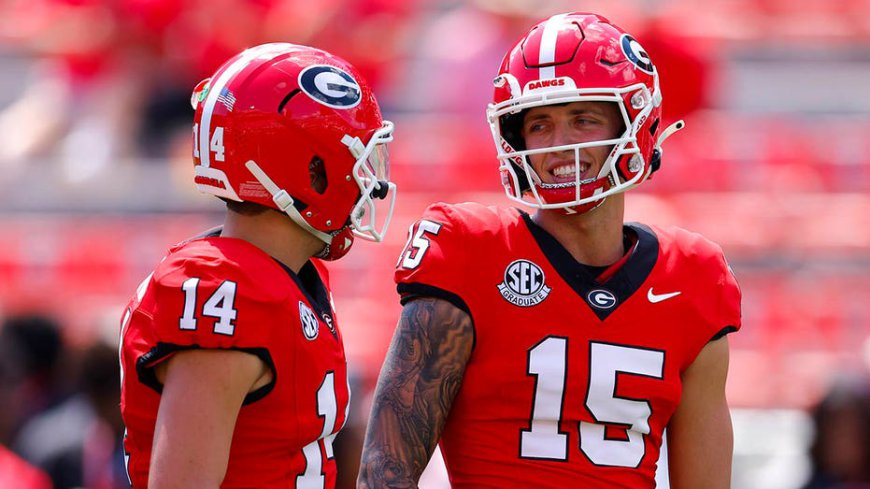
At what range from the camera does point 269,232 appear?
250 cm

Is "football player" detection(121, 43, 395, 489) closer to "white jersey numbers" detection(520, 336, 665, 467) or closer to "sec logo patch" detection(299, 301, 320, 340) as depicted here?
"sec logo patch" detection(299, 301, 320, 340)

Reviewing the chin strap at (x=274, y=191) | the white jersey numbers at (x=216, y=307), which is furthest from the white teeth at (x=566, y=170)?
the white jersey numbers at (x=216, y=307)

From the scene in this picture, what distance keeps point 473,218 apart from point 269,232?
1.32 ft

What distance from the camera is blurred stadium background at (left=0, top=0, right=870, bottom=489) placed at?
6.24 metres

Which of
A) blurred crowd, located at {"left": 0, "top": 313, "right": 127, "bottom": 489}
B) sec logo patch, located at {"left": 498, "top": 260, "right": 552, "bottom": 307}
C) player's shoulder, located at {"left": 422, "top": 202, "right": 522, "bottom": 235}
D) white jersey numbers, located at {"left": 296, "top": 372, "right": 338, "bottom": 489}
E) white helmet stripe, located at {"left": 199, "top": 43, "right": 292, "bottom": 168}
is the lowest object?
blurred crowd, located at {"left": 0, "top": 313, "right": 127, "bottom": 489}

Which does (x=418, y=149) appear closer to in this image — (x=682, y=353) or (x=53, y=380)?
(x=53, y=380)

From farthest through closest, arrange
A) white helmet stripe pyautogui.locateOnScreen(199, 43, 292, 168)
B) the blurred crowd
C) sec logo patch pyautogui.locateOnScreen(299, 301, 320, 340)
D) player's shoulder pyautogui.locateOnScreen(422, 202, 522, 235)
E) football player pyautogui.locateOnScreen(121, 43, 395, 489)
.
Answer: the blurred crowd < player's shoulder pyautogui.locateOnScreen(422, 202, 522, 235) < white helmet stripe pyautogui.locateOnScreen(199, 43, 292, 168) < sec logo patch pyautogui.locateOnScreen(299, 301, 320, 340) < football player pyautogui.locateOnScreen(121, 43, 395, 489)

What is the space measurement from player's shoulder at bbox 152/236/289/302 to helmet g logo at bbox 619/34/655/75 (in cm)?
83

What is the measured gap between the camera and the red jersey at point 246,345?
2.27 m

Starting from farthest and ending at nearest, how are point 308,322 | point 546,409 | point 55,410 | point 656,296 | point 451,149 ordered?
point 451,149
point 55,410
point 656,296
point 546,409
point 308,322

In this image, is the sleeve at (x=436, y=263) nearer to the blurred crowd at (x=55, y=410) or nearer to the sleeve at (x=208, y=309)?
the sleeve at (x=208, y=309)

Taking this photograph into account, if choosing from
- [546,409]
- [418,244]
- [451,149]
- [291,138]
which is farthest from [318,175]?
[451,149]

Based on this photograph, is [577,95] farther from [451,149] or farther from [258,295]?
[451,149]

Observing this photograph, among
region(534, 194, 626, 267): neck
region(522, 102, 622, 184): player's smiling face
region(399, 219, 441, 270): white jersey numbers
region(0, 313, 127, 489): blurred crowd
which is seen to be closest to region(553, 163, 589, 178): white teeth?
region(522, 102, 622, 184): player's smiling face
